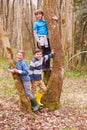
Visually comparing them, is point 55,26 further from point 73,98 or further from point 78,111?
point 73,98

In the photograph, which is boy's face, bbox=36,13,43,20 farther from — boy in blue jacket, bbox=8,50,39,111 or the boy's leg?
the boy's leg

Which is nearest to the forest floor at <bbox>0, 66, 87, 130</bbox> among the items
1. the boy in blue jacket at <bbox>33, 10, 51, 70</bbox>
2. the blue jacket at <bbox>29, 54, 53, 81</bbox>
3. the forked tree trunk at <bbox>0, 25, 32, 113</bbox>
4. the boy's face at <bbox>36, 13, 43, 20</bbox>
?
the forked tree trunk at <bbox>0, 25, 32, 113</bbox>

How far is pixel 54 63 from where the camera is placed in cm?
914

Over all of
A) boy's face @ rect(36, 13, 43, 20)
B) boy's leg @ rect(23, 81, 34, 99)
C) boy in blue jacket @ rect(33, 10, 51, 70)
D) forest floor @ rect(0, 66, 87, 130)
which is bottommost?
forest floor @ rect(0, 66, 87, 130)

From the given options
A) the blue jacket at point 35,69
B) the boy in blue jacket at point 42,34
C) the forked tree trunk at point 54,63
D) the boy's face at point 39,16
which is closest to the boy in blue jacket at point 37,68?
the blue jacket at point 35,69

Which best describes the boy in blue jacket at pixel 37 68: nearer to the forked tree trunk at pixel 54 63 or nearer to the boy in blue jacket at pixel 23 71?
the forked tree trunk at pixel 54 63

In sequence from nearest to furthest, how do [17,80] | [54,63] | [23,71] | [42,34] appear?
[23,71]
[17,80]
[54,63]
[42,34]

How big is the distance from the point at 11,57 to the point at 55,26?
1458 mm

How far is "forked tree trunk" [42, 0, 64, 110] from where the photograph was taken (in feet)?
29.4

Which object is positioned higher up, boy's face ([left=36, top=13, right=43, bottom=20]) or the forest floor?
boy's face ([left=36, top=13, right=43, bottom=20])

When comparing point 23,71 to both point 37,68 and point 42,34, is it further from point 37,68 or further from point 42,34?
point 42,34

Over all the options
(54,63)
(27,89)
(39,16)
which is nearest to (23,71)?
(27,89)

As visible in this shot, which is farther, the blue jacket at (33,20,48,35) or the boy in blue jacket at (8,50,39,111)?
the blue jacket at (33,20,48,35)

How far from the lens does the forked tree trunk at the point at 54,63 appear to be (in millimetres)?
8969
